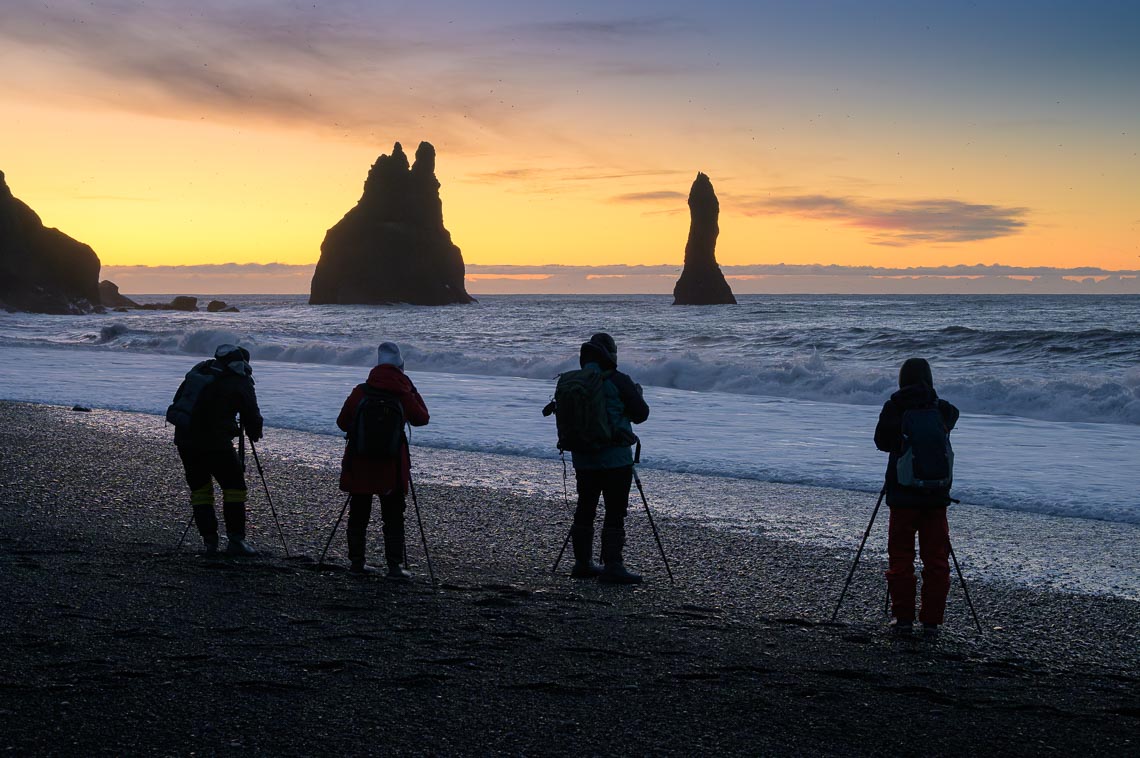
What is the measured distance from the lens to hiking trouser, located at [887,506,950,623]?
586 centimetres

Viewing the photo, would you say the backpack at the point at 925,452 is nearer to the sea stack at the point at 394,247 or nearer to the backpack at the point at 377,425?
the backpack at the point at 377,425

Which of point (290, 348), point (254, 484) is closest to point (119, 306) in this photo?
point (290, 348)

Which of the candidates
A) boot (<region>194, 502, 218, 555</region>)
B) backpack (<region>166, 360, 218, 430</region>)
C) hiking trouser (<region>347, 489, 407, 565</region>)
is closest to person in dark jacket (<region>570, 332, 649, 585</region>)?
hiking trouser (<region>347, 489, 407, 565</region>)

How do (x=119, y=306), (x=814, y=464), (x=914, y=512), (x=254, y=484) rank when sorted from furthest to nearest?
(x=119, y=306) < (x=814, y=464) < (x=254, y=484) < (x=914, y=512)

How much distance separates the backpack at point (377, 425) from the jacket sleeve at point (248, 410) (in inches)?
35.4

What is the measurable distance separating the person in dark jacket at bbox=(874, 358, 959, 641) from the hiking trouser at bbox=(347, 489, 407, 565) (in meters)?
3.16

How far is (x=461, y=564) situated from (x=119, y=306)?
4780 inches

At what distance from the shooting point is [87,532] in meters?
7.75

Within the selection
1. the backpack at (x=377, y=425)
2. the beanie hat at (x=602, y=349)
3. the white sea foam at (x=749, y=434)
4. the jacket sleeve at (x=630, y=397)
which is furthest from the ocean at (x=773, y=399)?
the backpack at (x=377, y=425)

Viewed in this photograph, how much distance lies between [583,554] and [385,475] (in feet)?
4.84

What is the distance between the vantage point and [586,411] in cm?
670

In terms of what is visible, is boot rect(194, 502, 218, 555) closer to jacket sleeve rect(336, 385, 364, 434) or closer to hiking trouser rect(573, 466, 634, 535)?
jacket sleeve rect(336, 385, 364, 434)

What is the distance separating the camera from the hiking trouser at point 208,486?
23.6 feet

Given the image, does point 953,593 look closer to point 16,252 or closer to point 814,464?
point 814,464
